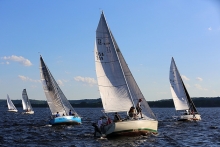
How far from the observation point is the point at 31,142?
27625mm

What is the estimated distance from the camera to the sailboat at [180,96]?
5150 centimetres

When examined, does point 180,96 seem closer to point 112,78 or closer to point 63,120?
point 63,120

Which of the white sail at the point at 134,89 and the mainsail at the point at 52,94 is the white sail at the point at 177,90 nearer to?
the mainsail at the point at 52,94

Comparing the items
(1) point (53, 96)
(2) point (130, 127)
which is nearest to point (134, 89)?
(2) point (130, 127)

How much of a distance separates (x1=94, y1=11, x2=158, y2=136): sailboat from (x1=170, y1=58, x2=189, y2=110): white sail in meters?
25.2

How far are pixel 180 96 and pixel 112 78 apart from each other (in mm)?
27846

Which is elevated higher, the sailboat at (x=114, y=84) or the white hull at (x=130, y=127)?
the sailboat at (x=114, y=84)

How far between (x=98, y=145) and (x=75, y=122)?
19160mm

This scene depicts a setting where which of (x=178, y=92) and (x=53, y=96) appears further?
(x=178, y=92)

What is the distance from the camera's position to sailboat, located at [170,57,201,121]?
51.5 metres

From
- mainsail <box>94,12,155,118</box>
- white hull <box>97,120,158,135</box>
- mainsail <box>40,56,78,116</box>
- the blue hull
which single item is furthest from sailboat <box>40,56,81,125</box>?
white hull <box>97,120,158,135</box>

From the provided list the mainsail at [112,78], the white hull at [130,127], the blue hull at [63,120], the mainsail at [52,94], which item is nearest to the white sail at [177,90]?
the mainsail at [52,94]

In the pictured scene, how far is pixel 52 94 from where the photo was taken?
1855 inches

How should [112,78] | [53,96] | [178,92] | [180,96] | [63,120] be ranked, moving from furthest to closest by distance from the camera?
[178,92], [180,96], [53,96], [63,120], [112,78]
